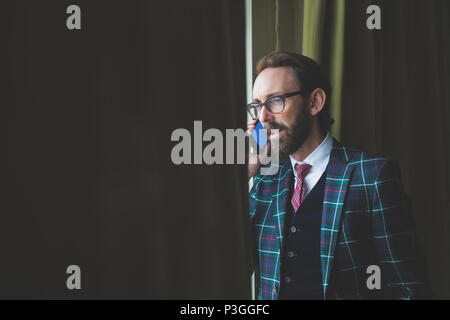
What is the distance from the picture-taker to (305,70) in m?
1.22

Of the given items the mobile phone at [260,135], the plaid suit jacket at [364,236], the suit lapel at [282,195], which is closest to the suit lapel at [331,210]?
the plaid suit jacket at [364,236]

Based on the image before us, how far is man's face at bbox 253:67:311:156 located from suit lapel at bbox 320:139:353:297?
0.14 metres

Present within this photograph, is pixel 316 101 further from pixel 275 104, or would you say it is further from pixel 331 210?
pixel 331 210

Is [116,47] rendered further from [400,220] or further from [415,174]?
[415,174]

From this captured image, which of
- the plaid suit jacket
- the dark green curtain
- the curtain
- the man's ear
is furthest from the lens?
the dark green curtain

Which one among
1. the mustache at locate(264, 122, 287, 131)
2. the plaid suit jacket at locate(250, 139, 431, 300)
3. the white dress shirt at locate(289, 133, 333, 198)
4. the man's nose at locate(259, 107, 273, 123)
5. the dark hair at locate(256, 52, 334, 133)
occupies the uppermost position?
the dark hair at locate(256, 52, 334, 133)

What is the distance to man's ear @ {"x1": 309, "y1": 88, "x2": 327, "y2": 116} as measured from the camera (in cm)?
122

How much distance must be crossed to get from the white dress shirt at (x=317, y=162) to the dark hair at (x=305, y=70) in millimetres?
64

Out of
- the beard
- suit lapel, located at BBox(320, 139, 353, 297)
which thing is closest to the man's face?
the beard

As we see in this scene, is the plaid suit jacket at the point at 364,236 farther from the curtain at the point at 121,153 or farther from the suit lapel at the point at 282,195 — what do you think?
the curtain at the point at 121,153

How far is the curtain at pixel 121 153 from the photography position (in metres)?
1.00

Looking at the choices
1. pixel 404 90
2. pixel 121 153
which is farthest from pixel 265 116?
pixel 404 90

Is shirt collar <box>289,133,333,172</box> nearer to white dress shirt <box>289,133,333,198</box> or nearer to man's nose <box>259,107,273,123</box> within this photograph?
white dress shirt <box>289,133,333,198</box>
